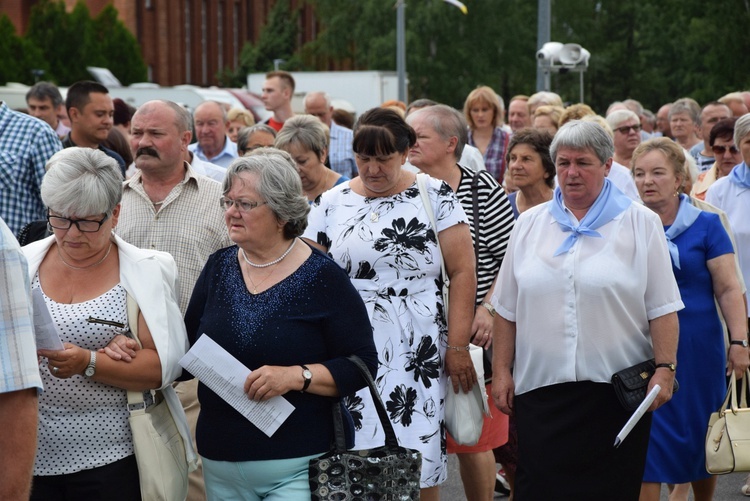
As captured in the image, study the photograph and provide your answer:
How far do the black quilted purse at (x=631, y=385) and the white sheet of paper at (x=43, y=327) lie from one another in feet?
7.41

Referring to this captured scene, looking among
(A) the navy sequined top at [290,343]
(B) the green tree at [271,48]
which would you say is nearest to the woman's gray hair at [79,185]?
(A) the navy sequined top at [290,343]

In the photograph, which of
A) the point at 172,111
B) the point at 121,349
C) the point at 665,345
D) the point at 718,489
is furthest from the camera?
the point at 718,489

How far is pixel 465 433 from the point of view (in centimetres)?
528

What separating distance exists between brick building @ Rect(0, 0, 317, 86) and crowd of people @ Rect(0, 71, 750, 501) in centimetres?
5342

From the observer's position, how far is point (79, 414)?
13.3 feet

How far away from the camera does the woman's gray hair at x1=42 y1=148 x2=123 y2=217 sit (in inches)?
160

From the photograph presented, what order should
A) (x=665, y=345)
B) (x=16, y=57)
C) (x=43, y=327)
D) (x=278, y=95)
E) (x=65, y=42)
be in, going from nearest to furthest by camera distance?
(x=43, y=327)
(x=665, y=345)
(x=278, y=95)
(x=16, y=57)
(x=65, y=42)

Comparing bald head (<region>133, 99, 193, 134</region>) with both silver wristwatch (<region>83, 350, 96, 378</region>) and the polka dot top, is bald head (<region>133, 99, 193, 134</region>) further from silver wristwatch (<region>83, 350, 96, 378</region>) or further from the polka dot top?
silver wristwatch (<region>83, 350, 96, 378</region>)

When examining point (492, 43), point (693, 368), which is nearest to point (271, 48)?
point (492, 43)

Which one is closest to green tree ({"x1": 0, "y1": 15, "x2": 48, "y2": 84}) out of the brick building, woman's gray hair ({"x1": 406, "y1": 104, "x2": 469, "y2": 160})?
the brick building

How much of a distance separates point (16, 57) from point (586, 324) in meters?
39.0

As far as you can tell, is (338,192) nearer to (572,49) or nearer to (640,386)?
(640,386)

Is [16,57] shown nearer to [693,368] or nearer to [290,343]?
[693,368]

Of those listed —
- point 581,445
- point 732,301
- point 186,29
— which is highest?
point 186,29
